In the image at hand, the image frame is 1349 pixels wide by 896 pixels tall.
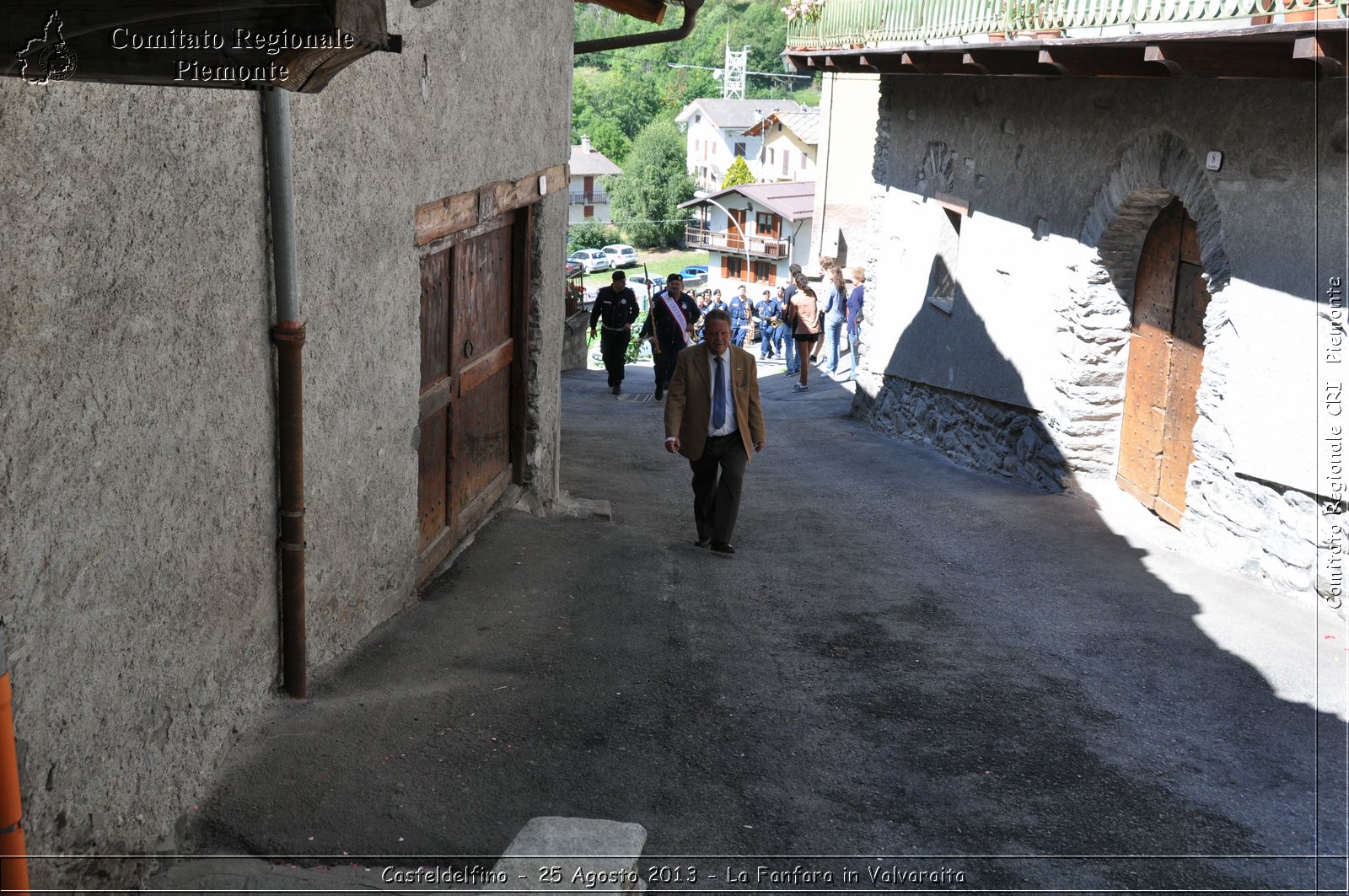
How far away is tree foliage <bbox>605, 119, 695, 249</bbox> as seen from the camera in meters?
75.6

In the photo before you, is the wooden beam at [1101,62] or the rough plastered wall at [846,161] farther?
the rough plastered wall at [846,161]

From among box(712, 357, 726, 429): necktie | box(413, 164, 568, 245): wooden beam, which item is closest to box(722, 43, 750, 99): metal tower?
box(413, 164, 568, 245): wooden beam

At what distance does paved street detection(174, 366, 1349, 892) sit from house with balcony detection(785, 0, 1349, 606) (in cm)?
82

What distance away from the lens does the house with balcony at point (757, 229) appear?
56.6 meters

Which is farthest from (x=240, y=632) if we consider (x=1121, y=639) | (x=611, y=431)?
(x=611, y=431)

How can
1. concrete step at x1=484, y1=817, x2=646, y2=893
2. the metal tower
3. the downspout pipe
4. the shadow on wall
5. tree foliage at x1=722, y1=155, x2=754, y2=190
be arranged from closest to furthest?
concrete step at x1=484, y1=817, x2=646, y2=893
the downspout pipe
the shadow on wall
tree foliage at x1=722, y1=155, x2=754, y2=190
the metal tower

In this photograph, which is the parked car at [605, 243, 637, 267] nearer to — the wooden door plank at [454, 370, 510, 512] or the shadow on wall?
the shadow on wall

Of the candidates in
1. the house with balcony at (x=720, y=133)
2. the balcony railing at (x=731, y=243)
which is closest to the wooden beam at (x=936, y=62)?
the balcony railing at (x=731, y=243)

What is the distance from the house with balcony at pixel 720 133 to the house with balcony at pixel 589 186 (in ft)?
19.7

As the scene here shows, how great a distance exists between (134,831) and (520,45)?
16.0 ft

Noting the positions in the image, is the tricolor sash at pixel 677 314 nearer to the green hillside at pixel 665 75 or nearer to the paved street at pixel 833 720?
the paved street at pixel 833 720

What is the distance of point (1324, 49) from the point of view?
6.12 metres

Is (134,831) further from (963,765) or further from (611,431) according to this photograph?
(611,431)

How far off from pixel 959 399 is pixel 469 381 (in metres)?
6.99
